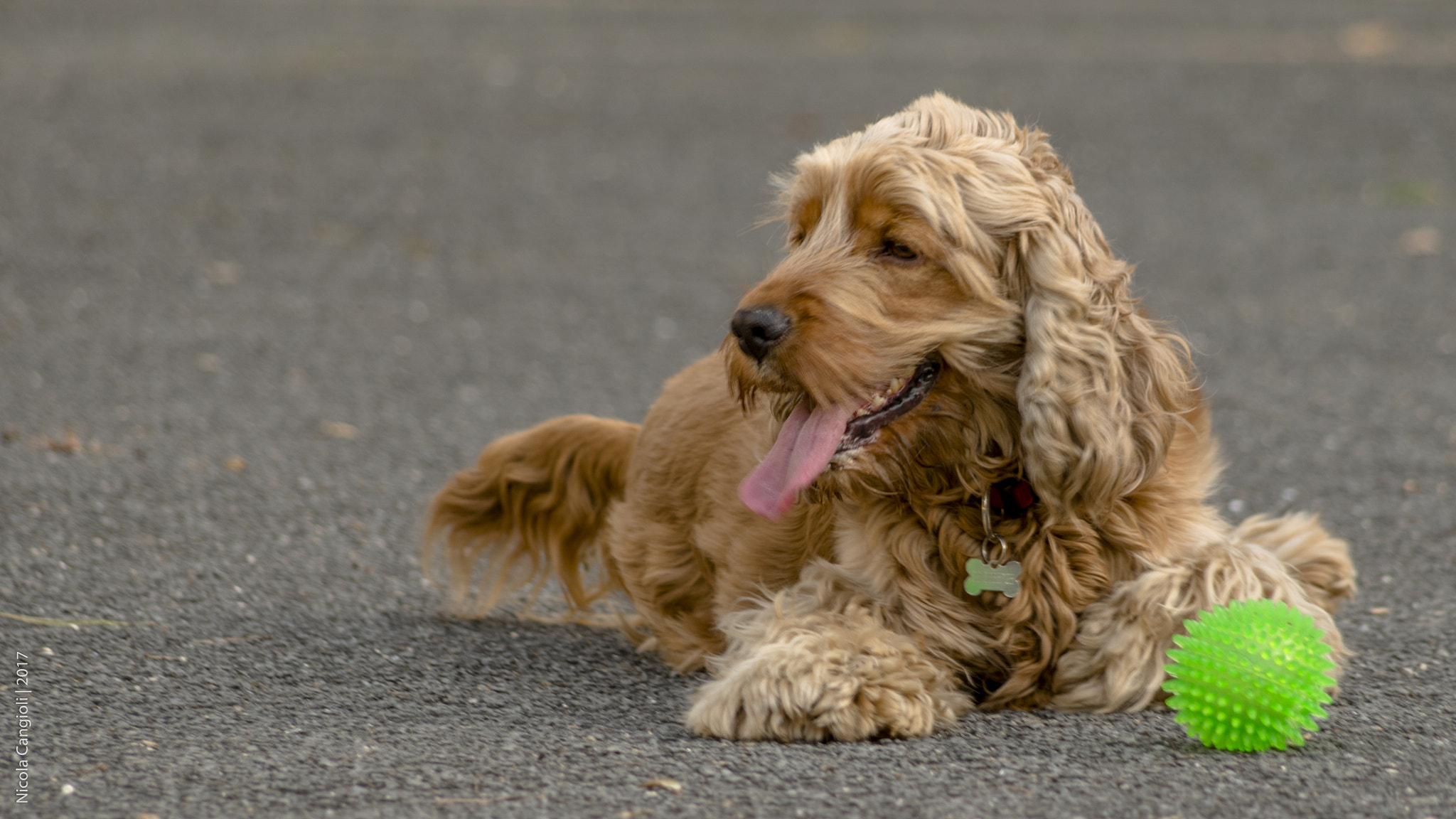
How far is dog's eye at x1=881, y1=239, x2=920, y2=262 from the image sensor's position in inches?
165

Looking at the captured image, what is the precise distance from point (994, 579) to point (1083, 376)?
596mm

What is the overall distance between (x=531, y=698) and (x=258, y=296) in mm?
6784

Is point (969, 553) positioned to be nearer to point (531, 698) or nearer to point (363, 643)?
point (531, 698)

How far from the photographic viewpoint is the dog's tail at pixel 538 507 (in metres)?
5.73

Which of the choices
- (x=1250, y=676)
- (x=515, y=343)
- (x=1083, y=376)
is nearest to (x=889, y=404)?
(x=1083, y=376)

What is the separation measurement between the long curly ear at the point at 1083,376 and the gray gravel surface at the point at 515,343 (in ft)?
2.25

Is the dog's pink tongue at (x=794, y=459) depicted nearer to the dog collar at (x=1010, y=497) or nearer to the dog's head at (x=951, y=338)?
the dog's head at (x=951, y=338)

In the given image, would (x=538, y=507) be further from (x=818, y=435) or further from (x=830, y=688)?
(x=830, y=688)

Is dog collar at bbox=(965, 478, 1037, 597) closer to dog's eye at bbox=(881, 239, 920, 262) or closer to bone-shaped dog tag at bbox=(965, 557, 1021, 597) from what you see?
bone-shaped dog tag at bbox=(965, 557, 1021, 597)

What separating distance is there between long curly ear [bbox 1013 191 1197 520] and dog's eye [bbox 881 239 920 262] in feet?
0.91

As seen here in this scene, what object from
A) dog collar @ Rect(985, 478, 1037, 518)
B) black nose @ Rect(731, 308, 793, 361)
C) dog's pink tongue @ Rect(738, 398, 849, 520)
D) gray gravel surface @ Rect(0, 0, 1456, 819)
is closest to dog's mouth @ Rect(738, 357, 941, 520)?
dog's pink tongue @ Rect(738, 398, 849, 520)

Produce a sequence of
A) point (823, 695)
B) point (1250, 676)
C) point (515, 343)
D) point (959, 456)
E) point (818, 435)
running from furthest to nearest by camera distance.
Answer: point (515, 343) → point (959, 456) → point (818, 435) → point (823, 695) → point (1250, 676)

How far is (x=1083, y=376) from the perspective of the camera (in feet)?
13.4

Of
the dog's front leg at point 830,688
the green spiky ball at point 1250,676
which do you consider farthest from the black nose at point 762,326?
the green spiky ball at point 1250,676
